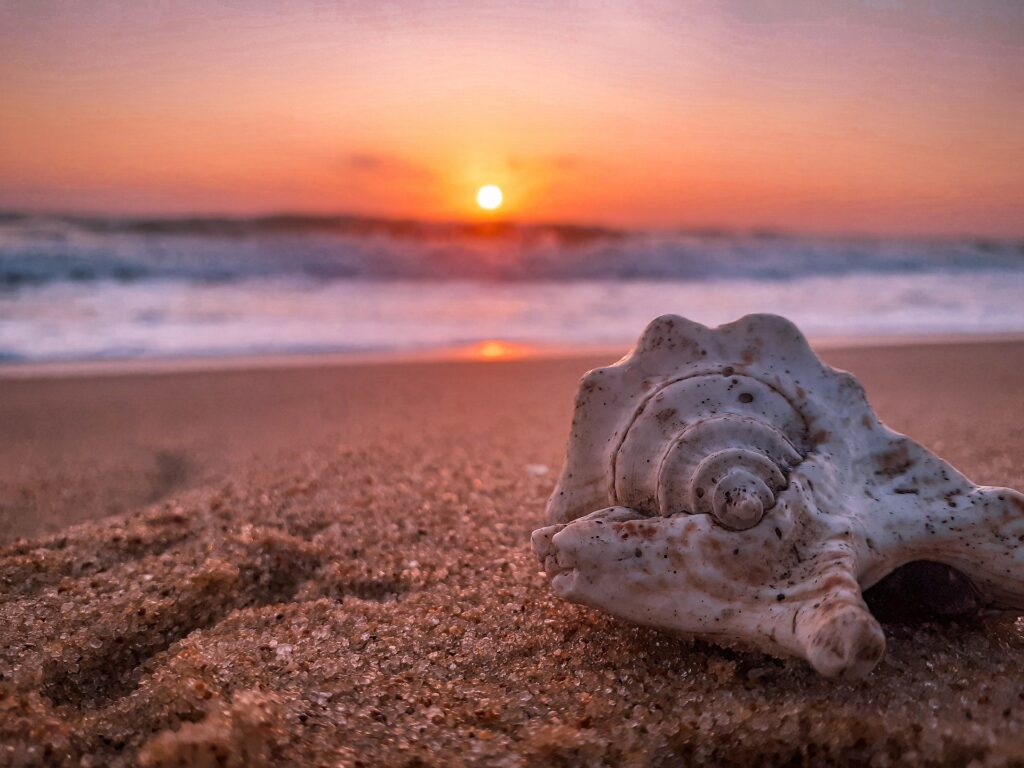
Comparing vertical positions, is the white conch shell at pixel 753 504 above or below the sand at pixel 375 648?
above

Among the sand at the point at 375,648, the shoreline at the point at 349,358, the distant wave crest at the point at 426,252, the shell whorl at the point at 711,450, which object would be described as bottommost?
the sand at the point at 375,648

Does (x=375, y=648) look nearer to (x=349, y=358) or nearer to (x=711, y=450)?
(x=711, y=450)

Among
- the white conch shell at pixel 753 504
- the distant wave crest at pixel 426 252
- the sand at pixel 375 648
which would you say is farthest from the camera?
the distant wave crest at pixel 426 252

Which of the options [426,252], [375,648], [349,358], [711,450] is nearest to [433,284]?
[426,252]

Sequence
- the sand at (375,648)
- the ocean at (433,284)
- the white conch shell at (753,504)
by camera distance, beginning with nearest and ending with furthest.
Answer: the sand at (375,648) → the white conch shell at (753,504) → the ocean at (433,284)

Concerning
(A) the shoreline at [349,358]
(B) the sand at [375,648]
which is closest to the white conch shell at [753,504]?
(B) the sand at [375,648]

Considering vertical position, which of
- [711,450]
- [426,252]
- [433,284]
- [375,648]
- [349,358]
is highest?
[426,252]

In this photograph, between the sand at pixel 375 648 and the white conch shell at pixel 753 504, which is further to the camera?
the white conch shell at pixel 753 504

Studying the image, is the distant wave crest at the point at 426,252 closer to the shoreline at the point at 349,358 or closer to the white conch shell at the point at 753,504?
the shoreline at the point at 349,358
